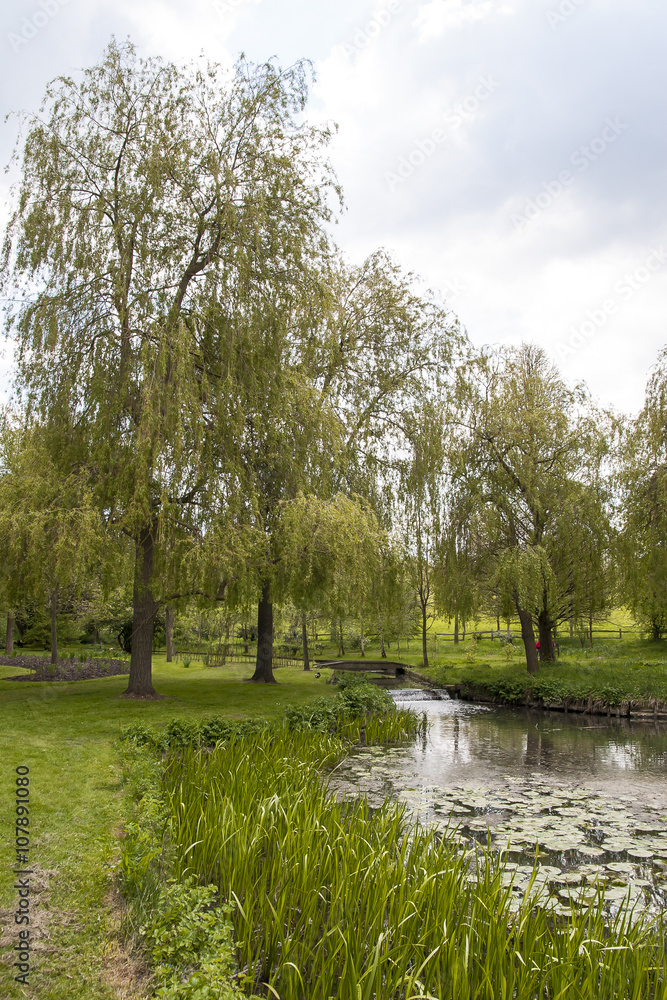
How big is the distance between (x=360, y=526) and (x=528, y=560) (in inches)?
323

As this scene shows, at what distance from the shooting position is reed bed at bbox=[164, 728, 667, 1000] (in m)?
3.49

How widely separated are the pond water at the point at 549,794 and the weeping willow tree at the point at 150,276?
205 inches

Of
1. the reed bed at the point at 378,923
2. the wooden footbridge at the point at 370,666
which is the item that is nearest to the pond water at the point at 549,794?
the reed bed at the point at 378,923

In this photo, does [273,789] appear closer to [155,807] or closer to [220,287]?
[155,807]

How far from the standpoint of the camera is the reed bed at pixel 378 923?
3494 millimetres

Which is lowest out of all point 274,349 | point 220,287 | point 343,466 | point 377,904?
point 377,904

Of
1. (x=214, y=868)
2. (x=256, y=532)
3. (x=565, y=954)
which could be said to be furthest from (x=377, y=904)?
(x=256, y=532)

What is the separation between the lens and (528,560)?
19125 mm

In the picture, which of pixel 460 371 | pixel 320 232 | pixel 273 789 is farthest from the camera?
pixel 460 371

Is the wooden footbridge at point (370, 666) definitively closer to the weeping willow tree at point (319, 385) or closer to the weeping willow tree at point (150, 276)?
the weeping willow tree at point (319, 385)

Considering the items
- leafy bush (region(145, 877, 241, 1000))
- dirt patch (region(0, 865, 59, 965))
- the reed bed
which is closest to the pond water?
the reed bed

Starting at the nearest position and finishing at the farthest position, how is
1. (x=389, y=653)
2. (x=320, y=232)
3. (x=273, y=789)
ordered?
(x=273, y=789) < (x=320, y=232) < (x=389, y=653)

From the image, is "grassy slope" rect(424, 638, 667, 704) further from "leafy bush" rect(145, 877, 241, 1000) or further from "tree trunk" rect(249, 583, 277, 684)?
"leafy bush" rect(145, 877, 241, 1000)

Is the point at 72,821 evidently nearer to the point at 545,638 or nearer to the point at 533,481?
the point at 533,481
